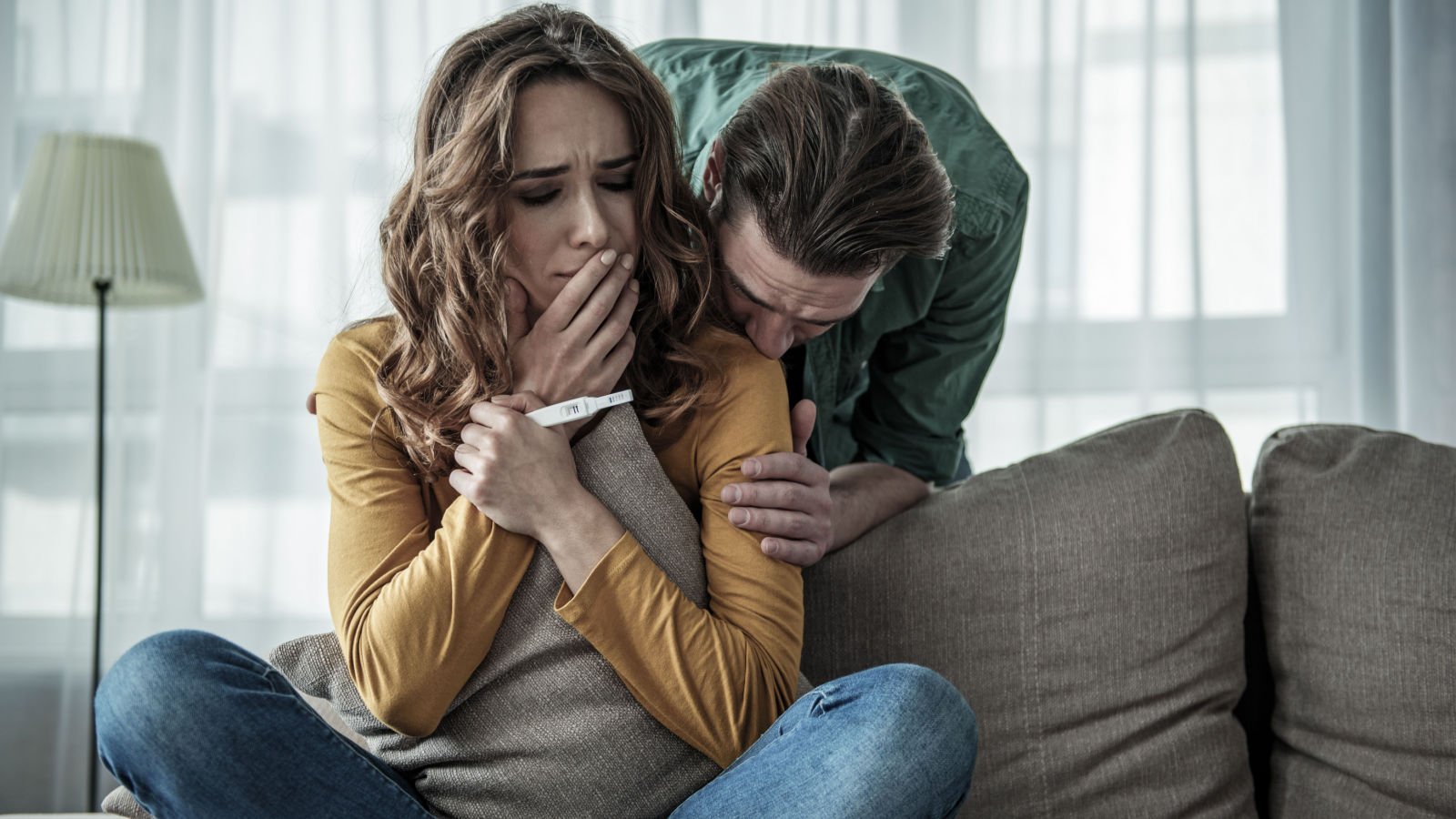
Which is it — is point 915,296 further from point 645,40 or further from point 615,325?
point 645,40

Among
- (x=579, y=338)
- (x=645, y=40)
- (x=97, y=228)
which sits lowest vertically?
(x=579, y=338)

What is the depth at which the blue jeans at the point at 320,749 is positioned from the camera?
84 cm

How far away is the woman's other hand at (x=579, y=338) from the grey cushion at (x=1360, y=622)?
83cm

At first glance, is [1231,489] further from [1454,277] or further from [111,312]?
[111,312]

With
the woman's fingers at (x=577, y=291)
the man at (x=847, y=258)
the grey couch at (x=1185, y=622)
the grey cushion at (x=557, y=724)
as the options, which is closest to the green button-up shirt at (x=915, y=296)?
the man at (x=847, y=258)

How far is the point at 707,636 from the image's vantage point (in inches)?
38.8

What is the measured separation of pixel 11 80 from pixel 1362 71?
2.81 m

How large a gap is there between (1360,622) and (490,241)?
1027mm

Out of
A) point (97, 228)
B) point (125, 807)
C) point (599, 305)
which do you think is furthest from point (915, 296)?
point (97, 228)

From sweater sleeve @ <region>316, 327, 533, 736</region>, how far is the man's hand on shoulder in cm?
21

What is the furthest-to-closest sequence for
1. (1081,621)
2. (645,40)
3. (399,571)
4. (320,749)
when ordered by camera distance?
(645,40)
(1081,621)
(399,571)
(320,749)

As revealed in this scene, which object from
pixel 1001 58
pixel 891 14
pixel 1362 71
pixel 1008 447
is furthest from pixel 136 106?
pixel 1362 71

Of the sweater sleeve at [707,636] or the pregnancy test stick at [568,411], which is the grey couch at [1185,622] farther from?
the pregnancy test stick at [568,411]

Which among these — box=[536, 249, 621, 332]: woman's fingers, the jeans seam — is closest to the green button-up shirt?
box=[536, 249, 621, 332]: woman's fingers
